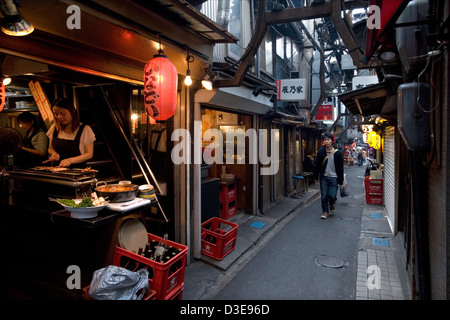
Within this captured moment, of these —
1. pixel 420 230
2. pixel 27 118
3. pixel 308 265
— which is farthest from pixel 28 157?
pixel 420 230

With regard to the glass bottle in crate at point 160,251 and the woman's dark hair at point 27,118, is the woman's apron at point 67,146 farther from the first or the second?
the glass bottle in crate at point 160,251

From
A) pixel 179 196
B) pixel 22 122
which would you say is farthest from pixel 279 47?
pixel 22 122

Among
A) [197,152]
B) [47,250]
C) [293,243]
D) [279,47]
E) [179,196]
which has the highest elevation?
[279,47]

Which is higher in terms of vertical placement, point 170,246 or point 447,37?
point 447,37

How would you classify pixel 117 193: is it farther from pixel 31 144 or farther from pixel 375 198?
pixel 375 198

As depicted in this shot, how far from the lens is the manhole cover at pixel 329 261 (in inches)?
261

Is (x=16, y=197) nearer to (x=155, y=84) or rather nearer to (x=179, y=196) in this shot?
(x=179, y=196)

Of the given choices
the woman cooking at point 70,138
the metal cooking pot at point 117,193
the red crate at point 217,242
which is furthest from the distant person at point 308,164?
the metal cooking pot at point 117,193

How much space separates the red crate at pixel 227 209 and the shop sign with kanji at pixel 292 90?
4.86 meters

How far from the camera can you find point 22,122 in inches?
282

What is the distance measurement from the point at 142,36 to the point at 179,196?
362 cm

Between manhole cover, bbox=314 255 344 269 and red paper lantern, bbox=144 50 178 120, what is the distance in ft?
17.8

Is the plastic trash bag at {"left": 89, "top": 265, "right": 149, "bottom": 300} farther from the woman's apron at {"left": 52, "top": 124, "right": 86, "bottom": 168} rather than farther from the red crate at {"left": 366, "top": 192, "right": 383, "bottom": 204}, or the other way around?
the red crate at {"left": 366, "top": 192, "right": 383, "bottom": 204}

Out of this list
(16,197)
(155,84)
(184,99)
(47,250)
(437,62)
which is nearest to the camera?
(437,62)
